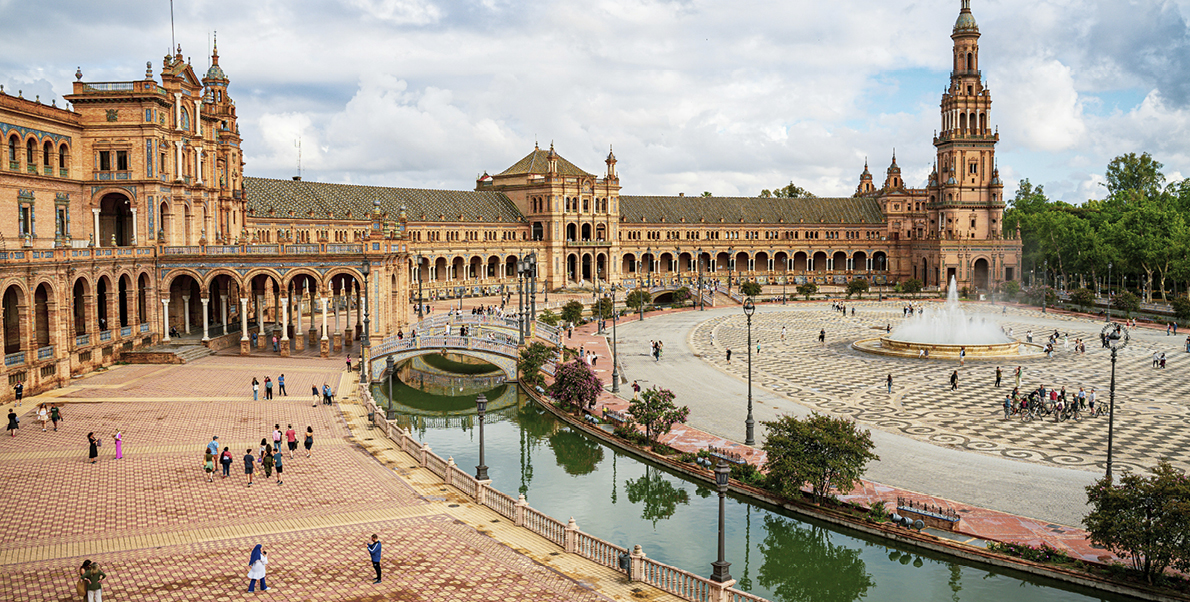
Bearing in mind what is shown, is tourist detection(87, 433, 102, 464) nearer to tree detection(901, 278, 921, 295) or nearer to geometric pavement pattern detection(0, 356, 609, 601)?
geometric pavement pattern detection(0, 356, 609, 601)

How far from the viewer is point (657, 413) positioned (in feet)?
126

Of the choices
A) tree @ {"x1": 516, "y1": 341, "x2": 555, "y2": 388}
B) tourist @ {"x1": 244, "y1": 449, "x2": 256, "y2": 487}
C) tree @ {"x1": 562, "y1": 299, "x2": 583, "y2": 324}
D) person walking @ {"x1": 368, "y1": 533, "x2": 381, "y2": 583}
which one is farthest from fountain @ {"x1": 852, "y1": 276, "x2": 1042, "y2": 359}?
person walking @ {"x1": 368, "y1": 533, "x2": 381, "y2": 583}

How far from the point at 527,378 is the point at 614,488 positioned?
1917cm

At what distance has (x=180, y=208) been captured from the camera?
61.8m

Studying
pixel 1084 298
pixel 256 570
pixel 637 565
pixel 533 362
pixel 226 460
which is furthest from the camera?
pixel 1084 298

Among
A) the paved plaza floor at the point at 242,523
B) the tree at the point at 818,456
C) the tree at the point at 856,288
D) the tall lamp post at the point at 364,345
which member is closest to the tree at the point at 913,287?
the tree at the point at 856,288

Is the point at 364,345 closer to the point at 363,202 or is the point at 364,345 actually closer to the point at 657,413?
the point at 657,413

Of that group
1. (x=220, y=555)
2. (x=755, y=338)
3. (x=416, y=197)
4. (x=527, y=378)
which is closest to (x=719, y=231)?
(x=416, y=197)

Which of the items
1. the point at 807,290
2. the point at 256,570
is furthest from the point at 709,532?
the point at 807,290

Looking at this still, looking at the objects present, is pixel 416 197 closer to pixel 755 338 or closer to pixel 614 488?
pixel 755 338

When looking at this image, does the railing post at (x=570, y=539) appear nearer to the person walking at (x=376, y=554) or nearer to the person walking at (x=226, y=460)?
the person walking at (x=376, y=554)

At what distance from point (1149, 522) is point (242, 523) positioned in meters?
24.6

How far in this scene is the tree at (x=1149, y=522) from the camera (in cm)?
2266

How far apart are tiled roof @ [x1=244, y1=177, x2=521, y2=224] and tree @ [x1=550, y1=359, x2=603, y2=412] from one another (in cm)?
4964
